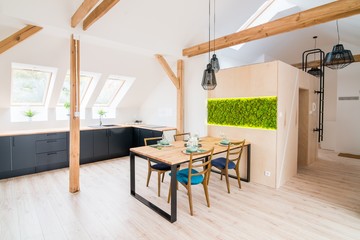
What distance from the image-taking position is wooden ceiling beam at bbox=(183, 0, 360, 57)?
9.29ft

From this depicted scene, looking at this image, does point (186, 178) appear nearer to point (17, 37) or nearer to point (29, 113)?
point (17, 37)

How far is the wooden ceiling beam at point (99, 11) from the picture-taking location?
2.79 metres

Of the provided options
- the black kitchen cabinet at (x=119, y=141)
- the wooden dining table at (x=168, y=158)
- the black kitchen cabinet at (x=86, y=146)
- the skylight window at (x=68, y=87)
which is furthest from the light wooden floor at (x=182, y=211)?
the skylight window at (x=68, y=87)

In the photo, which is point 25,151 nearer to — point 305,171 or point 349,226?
point 349,226

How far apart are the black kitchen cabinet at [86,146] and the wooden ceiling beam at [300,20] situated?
3557mm

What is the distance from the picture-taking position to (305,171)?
4.48 metres

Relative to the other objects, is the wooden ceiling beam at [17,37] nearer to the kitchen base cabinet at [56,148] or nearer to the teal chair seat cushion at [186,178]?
the kitchen base cabinet at [56,148]

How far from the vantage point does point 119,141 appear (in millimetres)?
5562

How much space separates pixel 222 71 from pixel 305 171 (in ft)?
9.68

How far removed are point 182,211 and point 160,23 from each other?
3.65m

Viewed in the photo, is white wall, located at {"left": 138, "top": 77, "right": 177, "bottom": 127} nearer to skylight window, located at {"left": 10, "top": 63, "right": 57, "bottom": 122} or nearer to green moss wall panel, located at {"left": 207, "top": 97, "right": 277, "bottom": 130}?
green moss wall panel, located at {"left": 207, "top": 97, "right": 277, "bottom": 130}

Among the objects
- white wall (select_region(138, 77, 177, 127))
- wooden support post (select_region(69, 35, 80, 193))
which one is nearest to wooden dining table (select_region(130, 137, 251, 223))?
wooden support post (select_region(69, 35, 80, 193))

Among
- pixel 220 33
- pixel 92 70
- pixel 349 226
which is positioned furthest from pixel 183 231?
pixel 220 33

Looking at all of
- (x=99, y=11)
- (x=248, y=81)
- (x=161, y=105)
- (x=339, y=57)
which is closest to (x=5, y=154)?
(x=99, y=11)
